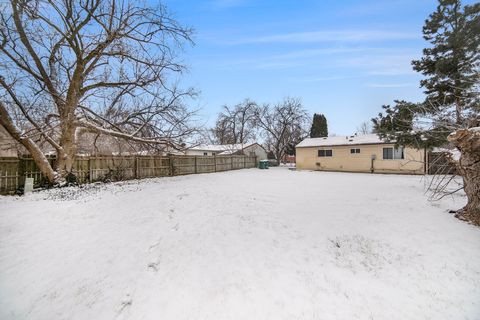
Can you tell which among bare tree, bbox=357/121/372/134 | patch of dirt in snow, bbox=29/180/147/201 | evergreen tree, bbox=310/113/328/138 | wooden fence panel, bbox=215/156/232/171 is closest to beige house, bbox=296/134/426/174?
wooden fence panel, bbox=215/156/232/171

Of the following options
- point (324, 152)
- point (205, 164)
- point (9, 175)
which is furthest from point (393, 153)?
point (9, 175)

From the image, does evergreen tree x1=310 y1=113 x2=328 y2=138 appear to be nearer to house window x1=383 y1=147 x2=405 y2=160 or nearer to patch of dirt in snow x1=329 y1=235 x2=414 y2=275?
house window x1=383 y1=147 x2=405 y2=160

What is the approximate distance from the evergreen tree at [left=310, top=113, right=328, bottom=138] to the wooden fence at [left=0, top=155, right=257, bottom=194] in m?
21.1

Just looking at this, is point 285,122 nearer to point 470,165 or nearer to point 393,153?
point 393,153

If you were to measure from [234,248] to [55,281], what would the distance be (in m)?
3.56

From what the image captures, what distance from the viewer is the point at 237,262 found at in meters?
5.22

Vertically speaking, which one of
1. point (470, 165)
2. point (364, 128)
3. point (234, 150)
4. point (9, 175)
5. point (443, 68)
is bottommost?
point (9, 175)

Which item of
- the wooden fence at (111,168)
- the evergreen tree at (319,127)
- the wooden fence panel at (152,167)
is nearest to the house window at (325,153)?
the wooden fence at (111,168)

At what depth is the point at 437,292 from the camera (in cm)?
449

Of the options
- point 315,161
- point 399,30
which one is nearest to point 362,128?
point 315,161

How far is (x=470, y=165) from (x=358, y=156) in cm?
1754

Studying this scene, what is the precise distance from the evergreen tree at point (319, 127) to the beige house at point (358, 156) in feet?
36.9

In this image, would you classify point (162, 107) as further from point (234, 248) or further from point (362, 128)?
point (362, 128)

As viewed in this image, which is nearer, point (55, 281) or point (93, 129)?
point (55, 281)
